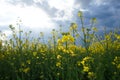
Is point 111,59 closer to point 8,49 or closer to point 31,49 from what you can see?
point 31,49

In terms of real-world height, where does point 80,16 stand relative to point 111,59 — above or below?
above

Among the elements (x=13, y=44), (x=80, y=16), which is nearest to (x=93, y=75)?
(x=80, y=16)

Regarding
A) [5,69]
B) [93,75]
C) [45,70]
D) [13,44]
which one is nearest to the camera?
[93,75]

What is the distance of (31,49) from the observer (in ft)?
25.0

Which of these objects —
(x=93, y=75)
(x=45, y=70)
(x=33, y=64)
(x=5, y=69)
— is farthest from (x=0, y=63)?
(x=93, y=75)

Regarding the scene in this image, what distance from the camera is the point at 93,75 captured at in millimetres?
3467

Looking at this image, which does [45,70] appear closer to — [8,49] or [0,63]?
[0,63]

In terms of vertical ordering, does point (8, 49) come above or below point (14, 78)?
above

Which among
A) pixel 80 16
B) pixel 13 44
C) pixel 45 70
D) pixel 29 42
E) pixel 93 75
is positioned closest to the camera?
pixel 93 75

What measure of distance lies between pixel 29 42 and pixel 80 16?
11.9 feet

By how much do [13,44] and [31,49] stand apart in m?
0.53

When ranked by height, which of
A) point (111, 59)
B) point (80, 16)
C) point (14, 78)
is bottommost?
point (14, 78)

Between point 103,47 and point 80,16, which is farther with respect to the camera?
point 103,47

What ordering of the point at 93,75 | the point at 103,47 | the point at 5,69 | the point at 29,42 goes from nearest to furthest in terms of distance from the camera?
the point at 93,75
the point at 5,69
the point at 103,47
the point at 29,42
